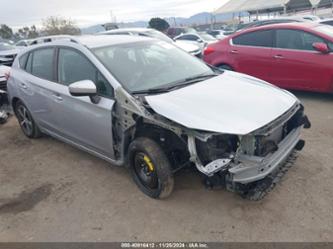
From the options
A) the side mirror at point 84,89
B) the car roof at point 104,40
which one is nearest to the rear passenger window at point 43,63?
the car roof at point 104,40

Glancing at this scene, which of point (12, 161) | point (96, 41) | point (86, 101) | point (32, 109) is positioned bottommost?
point (12, 161)

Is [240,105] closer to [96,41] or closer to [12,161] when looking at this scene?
[96,41]

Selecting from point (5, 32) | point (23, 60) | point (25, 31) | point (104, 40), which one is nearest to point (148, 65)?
point (104, 40)

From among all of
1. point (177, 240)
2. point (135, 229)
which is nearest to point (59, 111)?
point (135, 229)

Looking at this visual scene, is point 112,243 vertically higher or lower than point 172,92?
lower

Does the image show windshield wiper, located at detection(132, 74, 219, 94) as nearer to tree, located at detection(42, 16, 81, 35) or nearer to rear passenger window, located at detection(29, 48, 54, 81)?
rear passenger window, located at detection(29, 48, 54, 81)

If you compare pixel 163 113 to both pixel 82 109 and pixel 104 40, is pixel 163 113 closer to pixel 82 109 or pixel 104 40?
pixel 82 109

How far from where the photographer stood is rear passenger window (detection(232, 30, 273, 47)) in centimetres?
679

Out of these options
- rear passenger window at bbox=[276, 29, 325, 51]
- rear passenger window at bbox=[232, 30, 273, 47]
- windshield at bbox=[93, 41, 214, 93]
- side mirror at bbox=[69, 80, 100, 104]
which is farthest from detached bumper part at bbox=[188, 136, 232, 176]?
rear passenger window at bbox=[232, 30, 273, 47]

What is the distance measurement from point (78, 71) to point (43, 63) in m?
1.00

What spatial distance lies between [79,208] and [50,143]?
85.8 inches

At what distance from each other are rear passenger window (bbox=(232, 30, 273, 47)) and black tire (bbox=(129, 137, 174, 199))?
4.63 m

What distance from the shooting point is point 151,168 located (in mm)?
3258

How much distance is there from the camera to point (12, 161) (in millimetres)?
4762
